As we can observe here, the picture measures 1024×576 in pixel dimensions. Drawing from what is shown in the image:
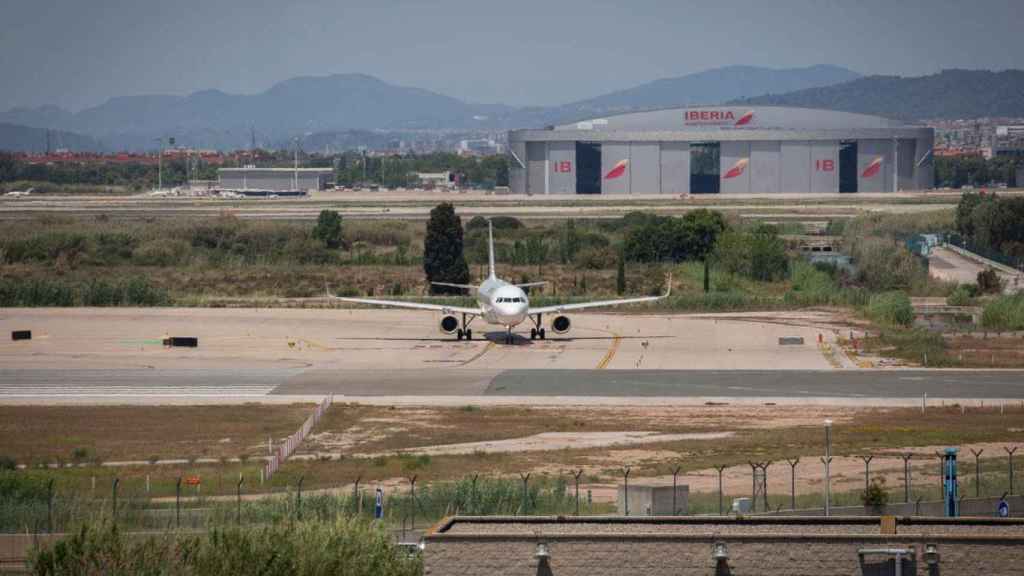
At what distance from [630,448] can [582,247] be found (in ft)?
258

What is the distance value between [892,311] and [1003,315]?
5999 mm

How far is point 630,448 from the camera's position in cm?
5134

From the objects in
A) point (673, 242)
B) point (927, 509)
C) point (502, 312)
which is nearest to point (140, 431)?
point (502, 312)

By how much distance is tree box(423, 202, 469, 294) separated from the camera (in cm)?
10444

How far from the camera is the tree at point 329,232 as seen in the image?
13962cm

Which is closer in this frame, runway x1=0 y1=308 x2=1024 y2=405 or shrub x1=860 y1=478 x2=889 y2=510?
shrub x1=860 y1=478 x2=889 y2=510

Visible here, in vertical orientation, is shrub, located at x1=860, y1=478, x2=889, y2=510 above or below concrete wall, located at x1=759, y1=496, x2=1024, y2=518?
above

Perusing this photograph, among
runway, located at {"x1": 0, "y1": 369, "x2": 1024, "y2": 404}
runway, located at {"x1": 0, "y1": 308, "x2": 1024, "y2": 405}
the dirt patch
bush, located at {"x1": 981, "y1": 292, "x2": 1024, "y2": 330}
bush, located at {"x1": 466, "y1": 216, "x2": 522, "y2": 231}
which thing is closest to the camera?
the dirt patch

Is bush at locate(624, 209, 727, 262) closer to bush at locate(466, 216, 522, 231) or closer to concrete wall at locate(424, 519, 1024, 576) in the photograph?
bush at locate(466, 216, 522, 231)

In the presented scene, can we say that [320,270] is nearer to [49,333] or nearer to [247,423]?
[49,333]

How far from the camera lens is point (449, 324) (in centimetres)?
8000

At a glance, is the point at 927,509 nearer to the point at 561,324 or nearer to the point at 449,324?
the point at 561,324

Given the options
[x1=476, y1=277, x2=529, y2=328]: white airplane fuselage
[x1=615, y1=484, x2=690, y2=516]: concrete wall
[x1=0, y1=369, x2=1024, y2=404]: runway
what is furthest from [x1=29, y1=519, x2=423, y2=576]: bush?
[x1=476, y1=277, x2=529, y2=328]: white airplane fuselage

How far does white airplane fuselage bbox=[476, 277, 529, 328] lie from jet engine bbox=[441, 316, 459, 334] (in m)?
2.48
